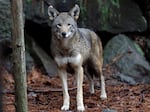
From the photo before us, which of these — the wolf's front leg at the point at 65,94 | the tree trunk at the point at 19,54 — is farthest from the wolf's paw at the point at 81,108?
the tree trunk at the point at 19,54

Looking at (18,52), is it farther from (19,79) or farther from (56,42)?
(56,42)

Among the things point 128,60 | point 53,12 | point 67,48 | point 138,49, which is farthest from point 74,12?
point 138,49

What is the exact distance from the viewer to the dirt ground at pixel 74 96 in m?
6.61

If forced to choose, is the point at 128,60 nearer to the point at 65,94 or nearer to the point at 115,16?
the point at 115,16

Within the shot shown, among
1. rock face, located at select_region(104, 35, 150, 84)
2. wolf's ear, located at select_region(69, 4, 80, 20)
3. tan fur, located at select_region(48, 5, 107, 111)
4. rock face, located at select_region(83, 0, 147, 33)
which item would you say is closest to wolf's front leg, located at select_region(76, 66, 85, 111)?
tan fur, located at select_region(48, 5, 107, 111)

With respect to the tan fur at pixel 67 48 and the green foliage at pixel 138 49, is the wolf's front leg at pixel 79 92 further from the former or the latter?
the green foliage at pixel 138 49

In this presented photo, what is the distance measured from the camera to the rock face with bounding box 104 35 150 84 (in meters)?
9.66

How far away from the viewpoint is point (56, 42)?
22.6 feet

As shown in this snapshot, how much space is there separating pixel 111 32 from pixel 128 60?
0.87 m

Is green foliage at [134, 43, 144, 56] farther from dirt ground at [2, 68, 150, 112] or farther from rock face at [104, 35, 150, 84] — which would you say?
dirt ground at [2, 68, 150, 112]

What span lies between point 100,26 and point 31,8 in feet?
5.94

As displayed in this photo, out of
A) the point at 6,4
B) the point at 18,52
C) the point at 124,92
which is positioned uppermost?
the point at 6,4

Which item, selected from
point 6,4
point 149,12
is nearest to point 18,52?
point 6,4

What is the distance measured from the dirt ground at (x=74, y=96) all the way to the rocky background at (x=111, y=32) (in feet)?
1.74
